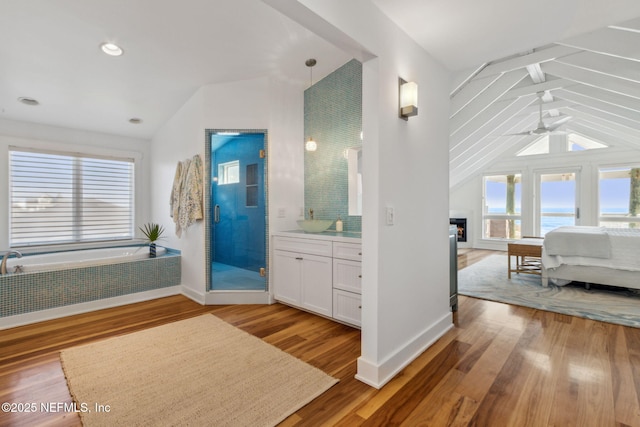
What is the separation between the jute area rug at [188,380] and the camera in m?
1.63

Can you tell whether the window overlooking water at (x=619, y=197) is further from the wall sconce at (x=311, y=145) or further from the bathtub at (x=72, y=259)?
the bathtub at (x=72, y=259)

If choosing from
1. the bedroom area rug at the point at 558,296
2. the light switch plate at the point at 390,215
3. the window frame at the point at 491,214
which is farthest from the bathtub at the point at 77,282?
the window frame at the point at 491,214

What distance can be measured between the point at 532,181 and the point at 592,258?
170 inches

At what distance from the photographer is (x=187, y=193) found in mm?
3643

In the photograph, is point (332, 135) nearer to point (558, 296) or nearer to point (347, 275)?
point (347, 275)

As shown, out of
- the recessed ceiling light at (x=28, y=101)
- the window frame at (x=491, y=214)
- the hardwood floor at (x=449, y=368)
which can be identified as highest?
the recessed ceiling light at (x=28, y=101)

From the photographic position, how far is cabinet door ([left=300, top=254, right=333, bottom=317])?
2934 mm

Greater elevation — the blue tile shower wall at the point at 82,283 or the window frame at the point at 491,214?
the window frame at the point at 491,214

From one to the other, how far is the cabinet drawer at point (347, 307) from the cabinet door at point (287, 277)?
20.8 inches

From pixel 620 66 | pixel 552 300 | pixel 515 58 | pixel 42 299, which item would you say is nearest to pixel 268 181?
pixel 42 299

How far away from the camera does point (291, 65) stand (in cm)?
331

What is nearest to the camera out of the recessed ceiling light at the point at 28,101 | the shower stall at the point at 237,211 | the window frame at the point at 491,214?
the recessed ceiling light at the point at 28,101

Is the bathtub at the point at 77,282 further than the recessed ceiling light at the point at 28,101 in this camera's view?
No

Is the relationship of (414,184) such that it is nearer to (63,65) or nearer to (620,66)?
(620,66)
